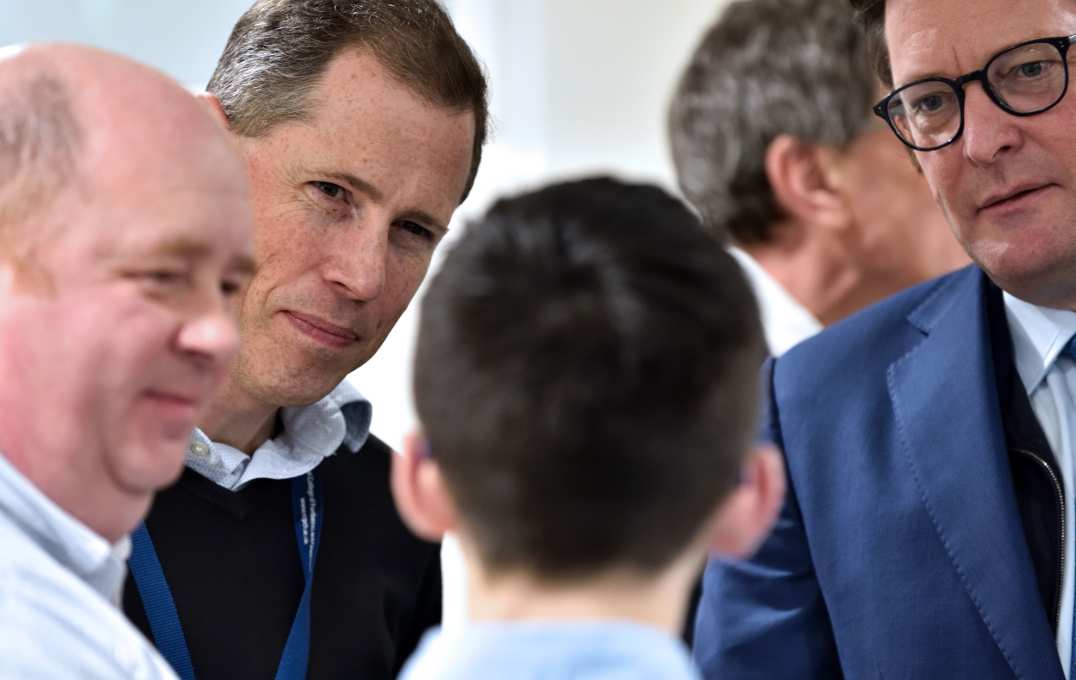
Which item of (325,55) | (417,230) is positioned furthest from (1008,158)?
(325,55)

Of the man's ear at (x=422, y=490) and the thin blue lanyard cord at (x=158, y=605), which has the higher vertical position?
the man's ear at (x=422, y=490)

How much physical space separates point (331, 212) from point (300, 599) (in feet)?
1.60

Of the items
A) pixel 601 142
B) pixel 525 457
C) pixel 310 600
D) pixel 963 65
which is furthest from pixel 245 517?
pixel 601 142

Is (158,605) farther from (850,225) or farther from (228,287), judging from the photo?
(850,225)

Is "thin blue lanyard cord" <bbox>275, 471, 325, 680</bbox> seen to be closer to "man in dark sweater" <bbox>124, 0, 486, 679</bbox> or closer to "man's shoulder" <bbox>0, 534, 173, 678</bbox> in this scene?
"man in dark sweater" <bbox>124, 0, 486, 679</bbox>

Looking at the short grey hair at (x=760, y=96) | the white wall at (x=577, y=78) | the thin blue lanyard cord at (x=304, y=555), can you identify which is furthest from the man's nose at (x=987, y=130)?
the white wall at (x=577, y=78)

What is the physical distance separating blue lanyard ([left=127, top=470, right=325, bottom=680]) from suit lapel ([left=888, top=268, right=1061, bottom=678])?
0.79 metres

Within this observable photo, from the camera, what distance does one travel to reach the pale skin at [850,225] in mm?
3145

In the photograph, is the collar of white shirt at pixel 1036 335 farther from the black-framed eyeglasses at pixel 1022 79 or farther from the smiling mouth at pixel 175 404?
the smiling mouth at pixel 175 404

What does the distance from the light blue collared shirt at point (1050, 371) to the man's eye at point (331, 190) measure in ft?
3.00

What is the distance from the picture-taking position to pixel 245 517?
1.79m

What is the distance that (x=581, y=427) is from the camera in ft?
3.01

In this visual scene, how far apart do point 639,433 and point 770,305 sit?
87.1 inches

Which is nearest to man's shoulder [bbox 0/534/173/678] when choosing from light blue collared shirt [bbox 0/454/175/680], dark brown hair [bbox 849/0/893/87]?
light blue collared shirt [bbox 0/454/175/680]
